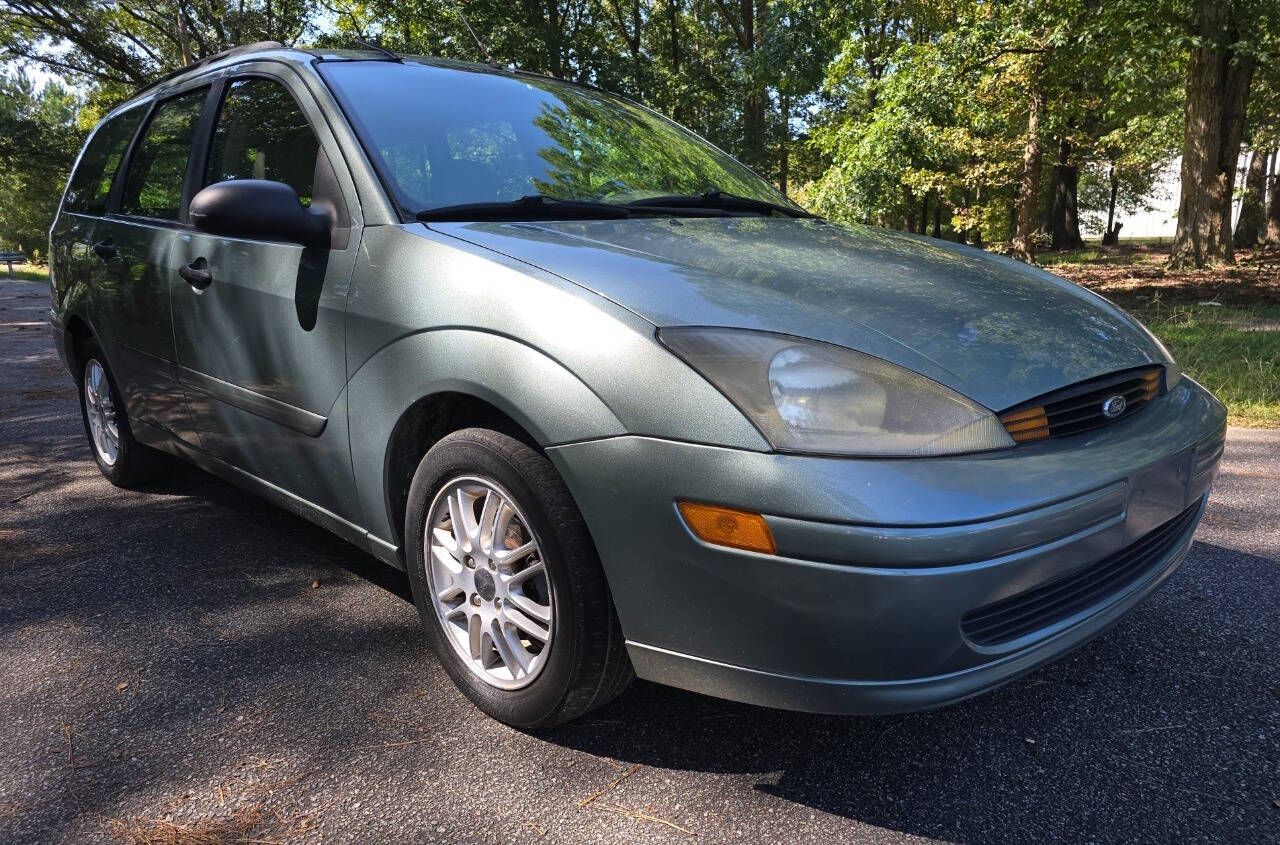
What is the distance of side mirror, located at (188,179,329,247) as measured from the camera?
2244mm

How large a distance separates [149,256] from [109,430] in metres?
1.23

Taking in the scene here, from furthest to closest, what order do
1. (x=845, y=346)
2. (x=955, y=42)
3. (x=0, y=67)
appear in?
1. (x=0, y=67)
2. (x=955, y=42)
3. (x=845, y=346)

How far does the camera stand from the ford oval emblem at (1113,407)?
6.41ft

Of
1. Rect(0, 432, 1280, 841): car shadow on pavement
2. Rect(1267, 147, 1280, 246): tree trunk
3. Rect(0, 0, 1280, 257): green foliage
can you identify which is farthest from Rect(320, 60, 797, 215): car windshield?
Rect(1267, 147, 1280, 246): tree trunk

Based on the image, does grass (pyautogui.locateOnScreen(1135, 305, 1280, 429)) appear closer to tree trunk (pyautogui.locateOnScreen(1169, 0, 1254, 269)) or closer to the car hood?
the car hood

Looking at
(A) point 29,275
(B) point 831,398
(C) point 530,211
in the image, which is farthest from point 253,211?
(A) point 29,275

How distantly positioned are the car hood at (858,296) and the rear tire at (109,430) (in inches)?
94.4

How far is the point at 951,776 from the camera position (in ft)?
6.29

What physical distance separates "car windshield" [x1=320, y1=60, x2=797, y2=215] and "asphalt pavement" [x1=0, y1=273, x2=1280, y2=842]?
51.9 inches

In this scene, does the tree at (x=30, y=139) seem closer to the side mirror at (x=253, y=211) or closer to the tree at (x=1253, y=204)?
the side mirror at (x=253, y=211)

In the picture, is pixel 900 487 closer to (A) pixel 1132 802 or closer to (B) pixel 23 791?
(A) pixel 1132 802

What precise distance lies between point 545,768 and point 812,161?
29.8 metres

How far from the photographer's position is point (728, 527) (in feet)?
5.30

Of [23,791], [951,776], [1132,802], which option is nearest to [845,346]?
[951,776]
